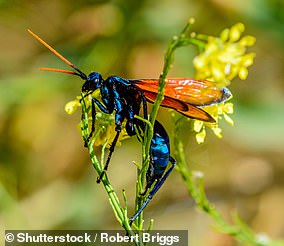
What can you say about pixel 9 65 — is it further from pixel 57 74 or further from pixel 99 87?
pixel 99 87

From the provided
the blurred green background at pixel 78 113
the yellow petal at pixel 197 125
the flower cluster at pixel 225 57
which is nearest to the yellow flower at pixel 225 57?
the flower cluster at pixel 225 57

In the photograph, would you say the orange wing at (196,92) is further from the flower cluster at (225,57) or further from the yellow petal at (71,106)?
the yellow petal at (71,106)

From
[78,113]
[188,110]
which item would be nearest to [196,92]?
[188,110]

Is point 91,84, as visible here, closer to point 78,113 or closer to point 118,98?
point 118,98

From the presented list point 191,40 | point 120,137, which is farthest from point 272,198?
point 191,40

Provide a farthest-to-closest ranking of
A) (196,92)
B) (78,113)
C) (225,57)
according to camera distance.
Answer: (78,113)
(196,92)
(225,57)

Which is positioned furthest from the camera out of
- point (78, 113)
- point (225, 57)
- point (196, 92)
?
point (78, 113)

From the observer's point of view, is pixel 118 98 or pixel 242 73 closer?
pixel 242 73
